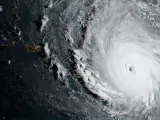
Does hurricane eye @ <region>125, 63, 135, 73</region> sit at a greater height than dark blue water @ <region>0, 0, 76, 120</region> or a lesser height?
greater

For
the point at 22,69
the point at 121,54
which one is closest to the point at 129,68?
the point at 121,54

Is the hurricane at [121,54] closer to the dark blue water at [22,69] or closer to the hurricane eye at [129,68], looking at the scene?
the hurricane eye at [129,68]

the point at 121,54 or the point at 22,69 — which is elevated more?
the point at 121,54

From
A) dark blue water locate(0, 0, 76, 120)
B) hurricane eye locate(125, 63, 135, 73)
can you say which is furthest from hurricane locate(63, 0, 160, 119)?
dark blue water locate(0, 0, 76, 120)

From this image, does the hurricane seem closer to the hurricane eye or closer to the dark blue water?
the hurricane eye

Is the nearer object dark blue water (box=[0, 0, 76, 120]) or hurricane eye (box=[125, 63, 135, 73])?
dark blue water (box=[0, 0, 76, 120])

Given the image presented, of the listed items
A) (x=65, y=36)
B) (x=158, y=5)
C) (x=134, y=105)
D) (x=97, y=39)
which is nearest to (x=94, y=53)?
(x=97, y=39)

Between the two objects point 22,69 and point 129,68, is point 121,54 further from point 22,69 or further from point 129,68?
point 22,69

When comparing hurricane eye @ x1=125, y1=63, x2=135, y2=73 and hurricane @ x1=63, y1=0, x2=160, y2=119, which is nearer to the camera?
hurricane @ x1=63, y1=0, x2=160, y2=119
